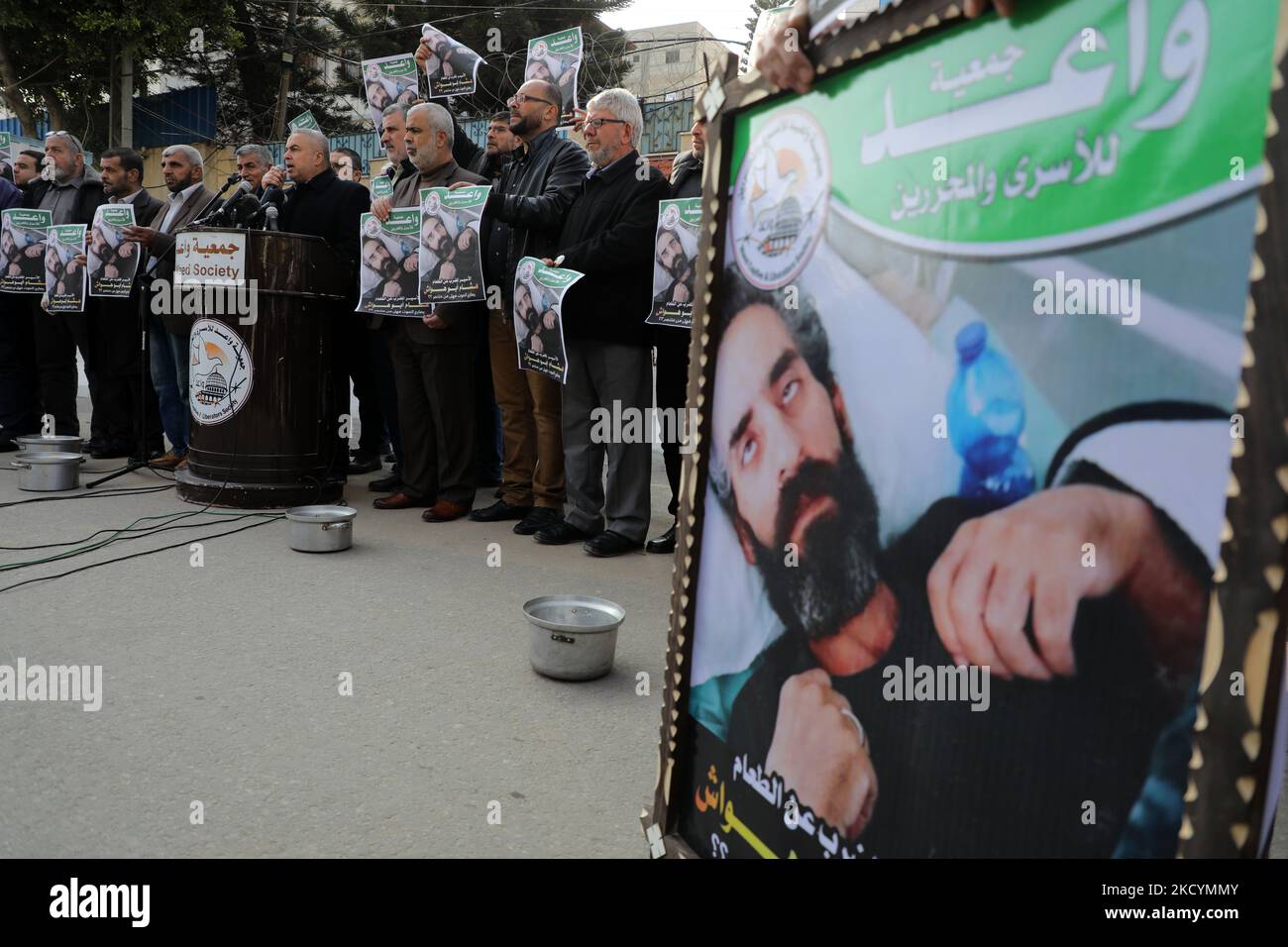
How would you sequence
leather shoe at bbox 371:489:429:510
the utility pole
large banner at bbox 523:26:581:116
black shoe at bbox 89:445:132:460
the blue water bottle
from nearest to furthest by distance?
the blue water bottle < leather shoe at bbox 371:489:429:510 < large banner at bbox 523:26:581:116 < black shoe at bbox 89:445:132:460 < the utility pole

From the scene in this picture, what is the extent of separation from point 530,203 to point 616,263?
563 mm

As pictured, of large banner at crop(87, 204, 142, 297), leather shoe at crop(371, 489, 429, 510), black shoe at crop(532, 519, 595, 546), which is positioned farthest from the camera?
large banner at crop(87, 204, 142, 297)

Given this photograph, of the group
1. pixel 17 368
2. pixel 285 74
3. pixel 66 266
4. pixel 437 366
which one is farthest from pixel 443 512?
pixel 285 74

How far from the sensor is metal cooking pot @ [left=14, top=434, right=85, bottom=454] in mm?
6273

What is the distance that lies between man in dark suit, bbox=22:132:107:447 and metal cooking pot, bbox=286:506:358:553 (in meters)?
3.47

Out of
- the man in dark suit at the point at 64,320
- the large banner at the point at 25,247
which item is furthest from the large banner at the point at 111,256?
the large banner at the point at 25,247

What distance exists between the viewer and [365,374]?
648cm

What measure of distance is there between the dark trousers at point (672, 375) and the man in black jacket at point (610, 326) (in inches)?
5.0

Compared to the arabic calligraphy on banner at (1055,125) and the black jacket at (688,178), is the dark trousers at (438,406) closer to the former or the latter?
the black jacket at (688,178)

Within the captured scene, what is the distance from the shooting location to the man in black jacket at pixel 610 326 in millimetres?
4594

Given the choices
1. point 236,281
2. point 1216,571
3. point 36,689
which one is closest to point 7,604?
point 36,689

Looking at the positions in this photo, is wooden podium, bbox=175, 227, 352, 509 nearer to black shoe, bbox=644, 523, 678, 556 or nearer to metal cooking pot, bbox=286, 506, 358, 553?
metal cooking pot, bbox=286, 506, 358, 553

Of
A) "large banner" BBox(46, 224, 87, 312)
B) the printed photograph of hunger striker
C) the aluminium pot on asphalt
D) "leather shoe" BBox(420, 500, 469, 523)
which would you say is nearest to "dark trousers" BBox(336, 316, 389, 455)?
"leather shoe" BBox(420, 500, 469, 523)

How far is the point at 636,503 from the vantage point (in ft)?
15.7
